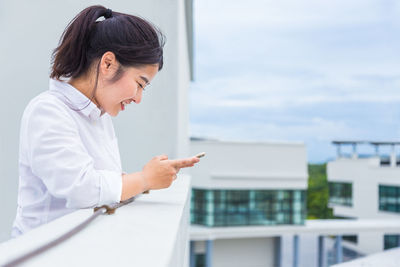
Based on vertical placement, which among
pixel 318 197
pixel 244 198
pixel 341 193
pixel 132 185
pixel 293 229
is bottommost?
pixel 318 197

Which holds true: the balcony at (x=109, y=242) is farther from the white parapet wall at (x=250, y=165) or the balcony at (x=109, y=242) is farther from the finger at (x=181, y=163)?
the white parapet wall at (x=250, y=165)

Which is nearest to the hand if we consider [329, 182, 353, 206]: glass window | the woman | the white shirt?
the woman

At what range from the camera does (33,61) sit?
2266 millimetres

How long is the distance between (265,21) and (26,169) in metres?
57.0

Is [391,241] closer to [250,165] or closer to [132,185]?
[250,165]

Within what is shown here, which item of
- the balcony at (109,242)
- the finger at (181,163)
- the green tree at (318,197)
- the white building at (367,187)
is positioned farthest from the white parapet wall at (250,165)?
the green tree at (318,197)

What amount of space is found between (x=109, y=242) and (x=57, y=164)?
0.39m

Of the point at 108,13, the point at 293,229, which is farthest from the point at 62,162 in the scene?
the point at 293,229

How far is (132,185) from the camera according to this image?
116cm

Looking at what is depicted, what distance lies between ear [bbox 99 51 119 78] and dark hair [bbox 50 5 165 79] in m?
0.02

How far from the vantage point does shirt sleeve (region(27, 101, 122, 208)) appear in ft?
3.33

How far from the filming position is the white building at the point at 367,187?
1880 centimetres

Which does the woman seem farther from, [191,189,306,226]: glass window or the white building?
the white building

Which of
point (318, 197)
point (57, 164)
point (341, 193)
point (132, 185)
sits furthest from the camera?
point (318, 197)
